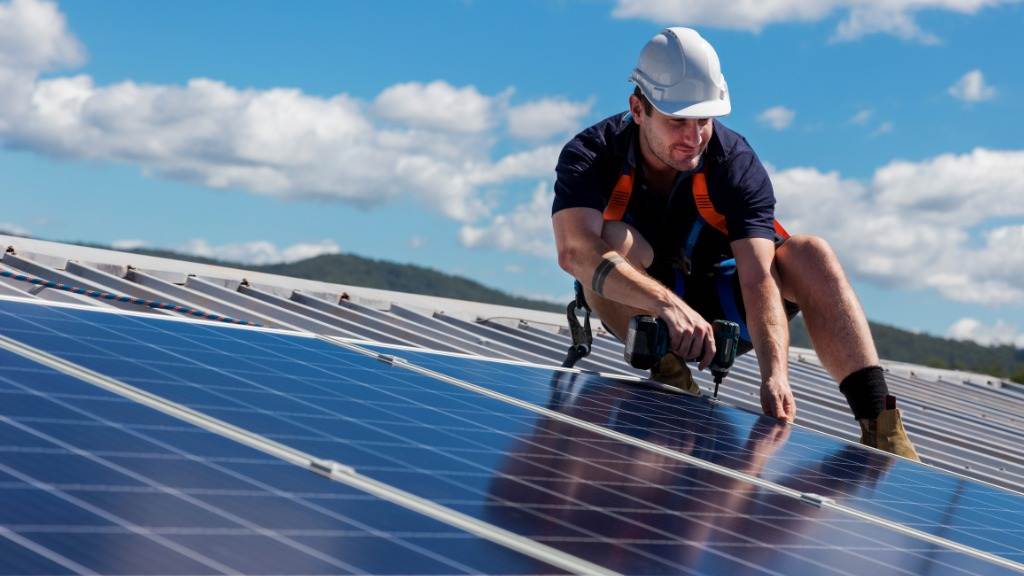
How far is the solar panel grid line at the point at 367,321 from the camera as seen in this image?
33.3ft

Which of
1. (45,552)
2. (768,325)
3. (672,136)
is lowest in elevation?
(45,552)

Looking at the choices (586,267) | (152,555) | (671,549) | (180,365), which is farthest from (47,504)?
(586,267)

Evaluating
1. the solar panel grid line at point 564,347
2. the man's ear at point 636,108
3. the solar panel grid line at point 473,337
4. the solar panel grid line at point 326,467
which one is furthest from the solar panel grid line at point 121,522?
the solar panel grid line at point 564,347

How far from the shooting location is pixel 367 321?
35.0 ft

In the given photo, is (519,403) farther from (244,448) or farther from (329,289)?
(329,289)

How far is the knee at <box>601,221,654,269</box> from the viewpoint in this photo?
764 centimetres

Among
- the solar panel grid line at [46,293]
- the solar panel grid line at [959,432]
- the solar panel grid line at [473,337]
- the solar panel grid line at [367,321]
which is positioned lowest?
the solar panel grid line at [46,293]

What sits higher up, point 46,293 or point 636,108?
point 636,108

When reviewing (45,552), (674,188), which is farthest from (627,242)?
(45,552)

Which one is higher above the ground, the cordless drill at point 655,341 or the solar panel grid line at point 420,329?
the cordless drill at point 655,341

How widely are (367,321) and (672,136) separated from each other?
4.14 m

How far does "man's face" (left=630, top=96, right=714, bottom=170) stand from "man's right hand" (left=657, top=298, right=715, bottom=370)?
1.09 metres

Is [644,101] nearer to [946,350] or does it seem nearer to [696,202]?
[696,202]

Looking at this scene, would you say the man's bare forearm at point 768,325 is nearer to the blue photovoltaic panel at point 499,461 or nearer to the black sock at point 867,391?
the black sock at point 867,391
